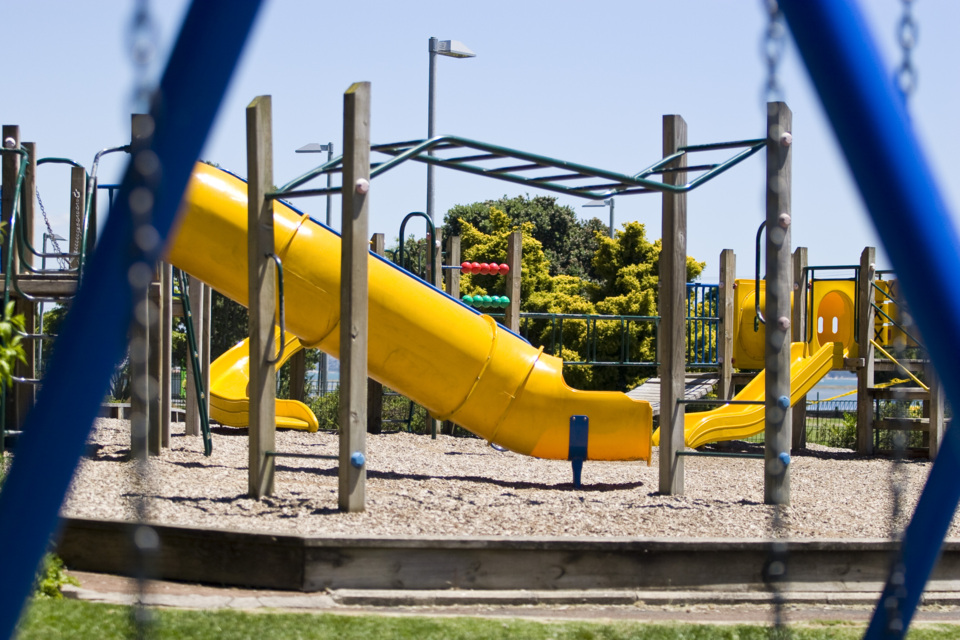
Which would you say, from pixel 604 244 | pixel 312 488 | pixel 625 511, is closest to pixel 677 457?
pixel 625 511

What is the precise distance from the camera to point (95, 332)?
7.99 ft

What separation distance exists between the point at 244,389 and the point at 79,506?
23.1ft

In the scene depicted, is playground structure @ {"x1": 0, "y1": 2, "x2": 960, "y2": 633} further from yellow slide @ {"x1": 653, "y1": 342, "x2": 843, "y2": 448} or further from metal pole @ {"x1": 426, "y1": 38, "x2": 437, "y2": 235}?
metal pole @ {"x1": 426, "y1": 38, "x2": 437, "y2": 235}

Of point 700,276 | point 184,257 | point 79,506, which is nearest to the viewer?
point 79,506

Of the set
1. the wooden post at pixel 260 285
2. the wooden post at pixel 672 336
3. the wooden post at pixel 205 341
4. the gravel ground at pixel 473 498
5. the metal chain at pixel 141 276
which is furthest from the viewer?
the wooden post at pixel 205 341

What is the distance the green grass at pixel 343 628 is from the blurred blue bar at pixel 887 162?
2.85 meters

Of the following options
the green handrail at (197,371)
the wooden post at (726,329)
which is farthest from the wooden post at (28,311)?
the wooden post at (726,329)

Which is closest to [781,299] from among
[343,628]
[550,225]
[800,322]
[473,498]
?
[473,498]

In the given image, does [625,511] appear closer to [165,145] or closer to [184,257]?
[184,257]

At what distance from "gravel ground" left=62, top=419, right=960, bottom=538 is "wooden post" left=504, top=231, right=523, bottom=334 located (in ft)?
8.33

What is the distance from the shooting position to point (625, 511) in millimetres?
7438

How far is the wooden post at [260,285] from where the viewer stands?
7.78 m

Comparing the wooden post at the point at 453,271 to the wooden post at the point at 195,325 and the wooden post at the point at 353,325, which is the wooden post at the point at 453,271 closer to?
the wooden post at the point at 195,325

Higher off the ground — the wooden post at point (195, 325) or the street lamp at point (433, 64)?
the street lamp at point (433, 64)
